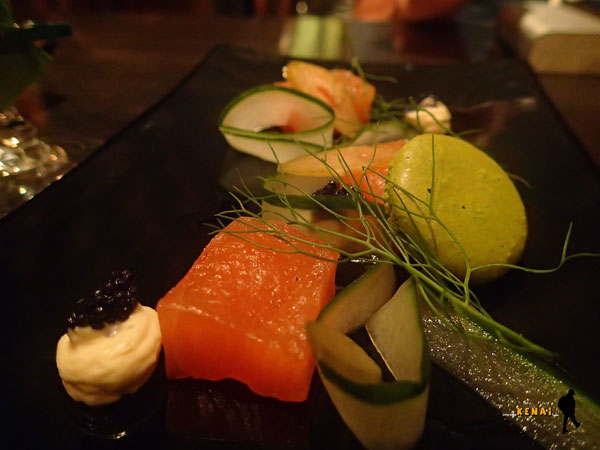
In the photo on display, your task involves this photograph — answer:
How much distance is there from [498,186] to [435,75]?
1.65m

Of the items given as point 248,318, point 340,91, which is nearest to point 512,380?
point 248,318

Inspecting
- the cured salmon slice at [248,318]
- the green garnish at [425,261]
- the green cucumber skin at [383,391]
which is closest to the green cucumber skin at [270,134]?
the green garnish at [425,261]

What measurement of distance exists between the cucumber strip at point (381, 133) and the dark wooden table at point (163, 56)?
3.14ft

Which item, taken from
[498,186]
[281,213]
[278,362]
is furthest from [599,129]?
[278,362]

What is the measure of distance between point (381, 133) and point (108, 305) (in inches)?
63.6

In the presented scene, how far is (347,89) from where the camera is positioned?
260 cm

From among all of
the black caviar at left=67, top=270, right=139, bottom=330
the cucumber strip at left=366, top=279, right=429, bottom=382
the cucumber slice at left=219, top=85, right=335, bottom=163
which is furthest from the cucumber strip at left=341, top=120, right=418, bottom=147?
the black caviar at left=67, top=270, right=139, bottom=330

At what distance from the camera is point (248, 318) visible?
1.27 meters

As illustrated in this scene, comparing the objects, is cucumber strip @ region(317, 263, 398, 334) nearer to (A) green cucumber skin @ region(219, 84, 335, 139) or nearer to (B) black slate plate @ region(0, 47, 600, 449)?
(B) black slate plate @ region(0, 47, 600, 449)

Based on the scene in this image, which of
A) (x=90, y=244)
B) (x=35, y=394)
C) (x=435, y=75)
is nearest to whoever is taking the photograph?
(x=35, y=394)

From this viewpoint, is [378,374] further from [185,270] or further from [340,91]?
[340,91]

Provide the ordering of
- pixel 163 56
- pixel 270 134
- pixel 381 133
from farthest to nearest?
pixel 163 56, pixel 381 133, pixel 270 134

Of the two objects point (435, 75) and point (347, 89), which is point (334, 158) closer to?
point (347, 89)

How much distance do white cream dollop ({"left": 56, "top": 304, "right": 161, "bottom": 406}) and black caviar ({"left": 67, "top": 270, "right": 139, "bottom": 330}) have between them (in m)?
0.02
